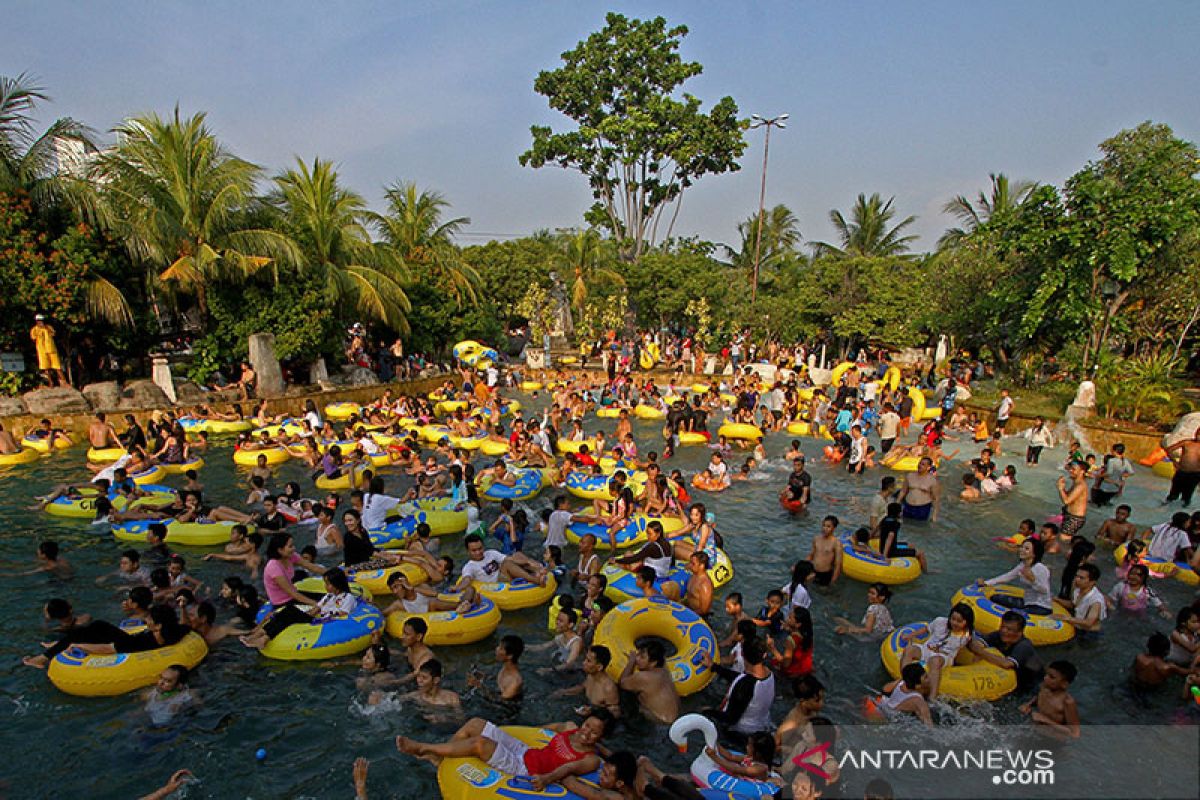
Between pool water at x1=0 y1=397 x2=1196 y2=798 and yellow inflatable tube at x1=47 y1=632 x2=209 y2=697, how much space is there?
0.12 m

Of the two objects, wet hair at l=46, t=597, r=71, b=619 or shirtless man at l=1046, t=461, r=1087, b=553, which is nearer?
wet hair at l=46, t=597, r=71, b=619

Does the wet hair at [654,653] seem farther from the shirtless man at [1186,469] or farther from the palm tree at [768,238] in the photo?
the palm tree at [768,238]

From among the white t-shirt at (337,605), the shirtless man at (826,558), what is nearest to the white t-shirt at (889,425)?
the shirtless man at (826,558)

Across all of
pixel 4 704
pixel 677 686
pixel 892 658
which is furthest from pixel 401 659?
pixel 892 658

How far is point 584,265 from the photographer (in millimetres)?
32250

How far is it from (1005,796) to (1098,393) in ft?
51.6

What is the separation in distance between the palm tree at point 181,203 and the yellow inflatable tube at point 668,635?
702 inches

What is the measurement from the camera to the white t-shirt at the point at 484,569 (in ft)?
28.1

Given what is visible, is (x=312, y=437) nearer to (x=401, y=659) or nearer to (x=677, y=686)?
(x=401, y=659)

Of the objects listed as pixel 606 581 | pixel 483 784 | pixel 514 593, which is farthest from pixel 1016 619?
pixel 514 593

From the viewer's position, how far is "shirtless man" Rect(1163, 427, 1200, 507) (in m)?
11.7

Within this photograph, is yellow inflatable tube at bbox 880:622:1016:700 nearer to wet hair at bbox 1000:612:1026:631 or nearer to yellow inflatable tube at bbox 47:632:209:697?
wet hair at bbox 1000:612:1026:631

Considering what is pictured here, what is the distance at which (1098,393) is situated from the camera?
671 inches

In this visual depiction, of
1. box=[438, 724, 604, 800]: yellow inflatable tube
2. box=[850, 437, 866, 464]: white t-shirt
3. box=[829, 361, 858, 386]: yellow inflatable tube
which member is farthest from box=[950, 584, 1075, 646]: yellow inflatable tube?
box=[829, 361, 858, 386]: yellow inflatable tube
